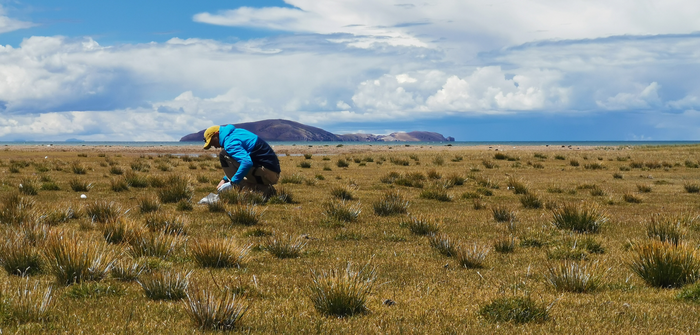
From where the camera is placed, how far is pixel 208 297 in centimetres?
493

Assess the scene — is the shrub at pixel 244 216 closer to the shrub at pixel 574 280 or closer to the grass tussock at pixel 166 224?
the grass tussock at pixel 166 224

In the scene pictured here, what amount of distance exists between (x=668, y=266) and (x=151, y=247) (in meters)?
6.58

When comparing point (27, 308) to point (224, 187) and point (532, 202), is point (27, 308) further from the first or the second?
point (532, 202)

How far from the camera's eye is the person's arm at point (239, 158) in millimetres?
13320

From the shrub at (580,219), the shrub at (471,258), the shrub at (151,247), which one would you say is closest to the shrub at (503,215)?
the shrub at (580,219)

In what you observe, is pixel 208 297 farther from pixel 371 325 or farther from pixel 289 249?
pixel 289 249

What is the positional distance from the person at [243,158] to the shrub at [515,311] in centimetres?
896

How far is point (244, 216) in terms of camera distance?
11.1 meters

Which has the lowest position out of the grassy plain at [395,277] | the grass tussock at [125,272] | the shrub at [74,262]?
the grassy plain at [395,277]

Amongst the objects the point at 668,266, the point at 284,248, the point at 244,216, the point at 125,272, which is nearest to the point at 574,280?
the point at 668,266

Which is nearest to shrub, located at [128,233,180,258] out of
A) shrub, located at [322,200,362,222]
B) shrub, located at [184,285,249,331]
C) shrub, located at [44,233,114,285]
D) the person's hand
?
shrub, located at [44,233,114,285]

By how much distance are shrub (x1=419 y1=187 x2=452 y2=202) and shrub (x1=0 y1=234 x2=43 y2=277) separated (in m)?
11.6

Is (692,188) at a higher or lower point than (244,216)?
higher

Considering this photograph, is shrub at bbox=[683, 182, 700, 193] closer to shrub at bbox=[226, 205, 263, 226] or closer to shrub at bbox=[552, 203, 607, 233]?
shrub at bbox=[552, 203, 607, 233]
